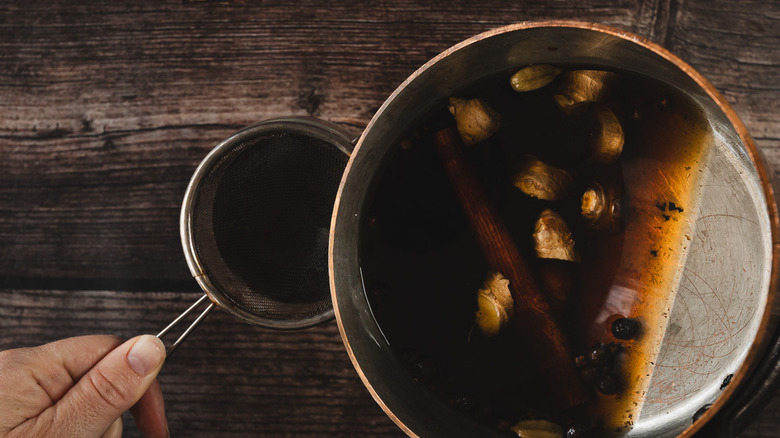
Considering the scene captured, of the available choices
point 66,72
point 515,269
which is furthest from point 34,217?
point 515,269

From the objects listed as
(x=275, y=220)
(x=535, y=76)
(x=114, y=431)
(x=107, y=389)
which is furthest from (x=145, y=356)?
(x=535, y=76)

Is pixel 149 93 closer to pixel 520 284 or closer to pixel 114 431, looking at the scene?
pixel 114 431

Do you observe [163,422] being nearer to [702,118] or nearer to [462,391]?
[462,391]

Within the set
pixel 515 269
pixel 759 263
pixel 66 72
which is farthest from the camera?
pixel 66 72

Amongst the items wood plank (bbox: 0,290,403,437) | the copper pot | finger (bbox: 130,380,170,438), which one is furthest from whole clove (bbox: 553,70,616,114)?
finger (bbox: 130,380,170,438)

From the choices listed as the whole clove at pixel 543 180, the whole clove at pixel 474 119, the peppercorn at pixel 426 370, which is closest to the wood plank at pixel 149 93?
the whole clove at pixel 474 119

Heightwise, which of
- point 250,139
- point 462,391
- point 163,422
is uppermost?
point 250,139

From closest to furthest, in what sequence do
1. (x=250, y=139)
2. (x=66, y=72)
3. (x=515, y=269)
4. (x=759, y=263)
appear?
(x=759, y=263), (x=515, y=269), (x=250, y=139), (x=66, y=72)
